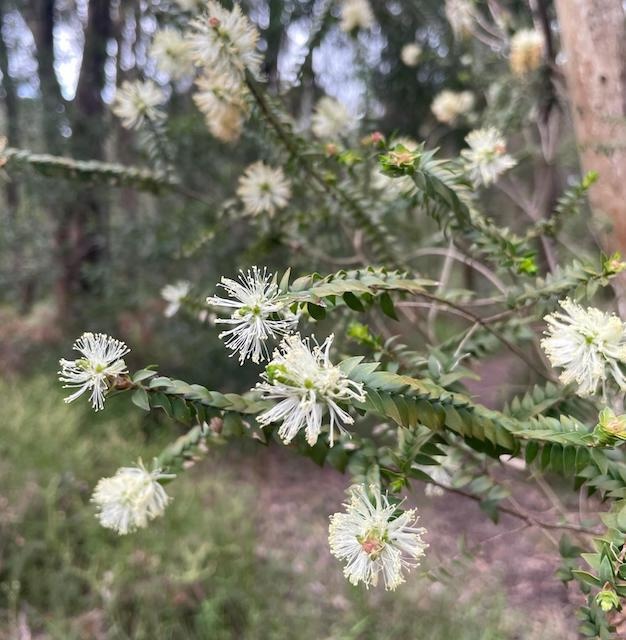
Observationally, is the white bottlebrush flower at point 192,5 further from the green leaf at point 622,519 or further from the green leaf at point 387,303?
the green leaf at point 622,519

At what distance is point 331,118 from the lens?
85.9 inches

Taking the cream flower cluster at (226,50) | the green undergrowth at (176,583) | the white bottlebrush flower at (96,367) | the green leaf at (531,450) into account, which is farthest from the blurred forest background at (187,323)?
the white bottlebrush flower at (96,367)

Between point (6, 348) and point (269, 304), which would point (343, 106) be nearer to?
point (269, 304)

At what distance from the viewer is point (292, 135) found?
67.4 inches

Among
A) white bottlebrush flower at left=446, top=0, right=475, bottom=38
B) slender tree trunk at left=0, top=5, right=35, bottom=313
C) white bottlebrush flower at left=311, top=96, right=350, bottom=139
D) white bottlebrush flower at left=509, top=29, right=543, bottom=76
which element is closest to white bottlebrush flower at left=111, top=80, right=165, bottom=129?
white bottlebrush flower at left=311, top=96, right=350, bottom=139

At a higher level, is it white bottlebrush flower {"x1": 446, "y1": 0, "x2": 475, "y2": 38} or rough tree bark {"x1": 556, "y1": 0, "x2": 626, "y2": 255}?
white bottlebrush flower {"x1": 446, "y1": 0, "x2": 475, "y2": 38}

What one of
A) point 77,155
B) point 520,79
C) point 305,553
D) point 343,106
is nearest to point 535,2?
point 520,79

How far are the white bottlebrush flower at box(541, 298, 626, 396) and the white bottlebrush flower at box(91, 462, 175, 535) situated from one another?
2.60ft

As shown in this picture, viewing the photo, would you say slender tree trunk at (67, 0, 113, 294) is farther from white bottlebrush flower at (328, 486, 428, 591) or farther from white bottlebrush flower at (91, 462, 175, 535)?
white bottlebrush flower at (328, 486, 428, 591)

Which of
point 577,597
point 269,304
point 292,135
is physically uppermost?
point 292,135

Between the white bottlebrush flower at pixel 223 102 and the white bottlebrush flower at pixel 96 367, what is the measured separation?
951mm

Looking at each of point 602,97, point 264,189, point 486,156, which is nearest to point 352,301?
point 486,156

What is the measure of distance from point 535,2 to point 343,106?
0.96 meters

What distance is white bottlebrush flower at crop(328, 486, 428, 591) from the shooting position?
86 cm
